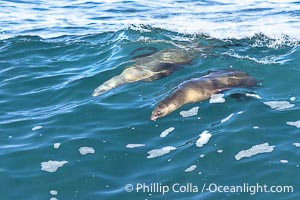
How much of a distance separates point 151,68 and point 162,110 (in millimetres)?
2229

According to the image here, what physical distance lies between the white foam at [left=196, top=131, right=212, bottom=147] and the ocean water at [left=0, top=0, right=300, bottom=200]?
0.6 inches

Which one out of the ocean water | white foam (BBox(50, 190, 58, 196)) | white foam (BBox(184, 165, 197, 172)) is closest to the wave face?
the ocean water

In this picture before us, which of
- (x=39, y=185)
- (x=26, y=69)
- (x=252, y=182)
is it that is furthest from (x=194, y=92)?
(x=26, y=69)

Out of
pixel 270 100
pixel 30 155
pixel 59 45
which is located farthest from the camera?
pixel 59 45

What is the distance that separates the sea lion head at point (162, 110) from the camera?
8750mm

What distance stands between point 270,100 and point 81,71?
4340mm

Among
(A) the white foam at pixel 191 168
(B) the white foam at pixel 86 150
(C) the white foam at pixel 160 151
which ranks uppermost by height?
(C) the white foam at pixel 160 151

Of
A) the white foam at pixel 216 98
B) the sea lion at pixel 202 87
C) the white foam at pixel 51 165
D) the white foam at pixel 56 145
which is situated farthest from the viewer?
the white foam at pixel 216 98

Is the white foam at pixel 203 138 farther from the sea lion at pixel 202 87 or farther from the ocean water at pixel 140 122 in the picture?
the sea lion at pixel 202 87

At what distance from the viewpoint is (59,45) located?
530 inches

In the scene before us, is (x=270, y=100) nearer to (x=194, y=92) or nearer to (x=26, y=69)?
(x=194, y=92)

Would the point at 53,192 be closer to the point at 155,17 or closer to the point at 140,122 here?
the point at 140,122

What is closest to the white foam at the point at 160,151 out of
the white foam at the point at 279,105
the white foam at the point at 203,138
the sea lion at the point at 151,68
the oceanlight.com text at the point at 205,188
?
the white foam at the point at 203,138

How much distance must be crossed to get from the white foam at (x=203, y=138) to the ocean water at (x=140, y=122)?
2cm
